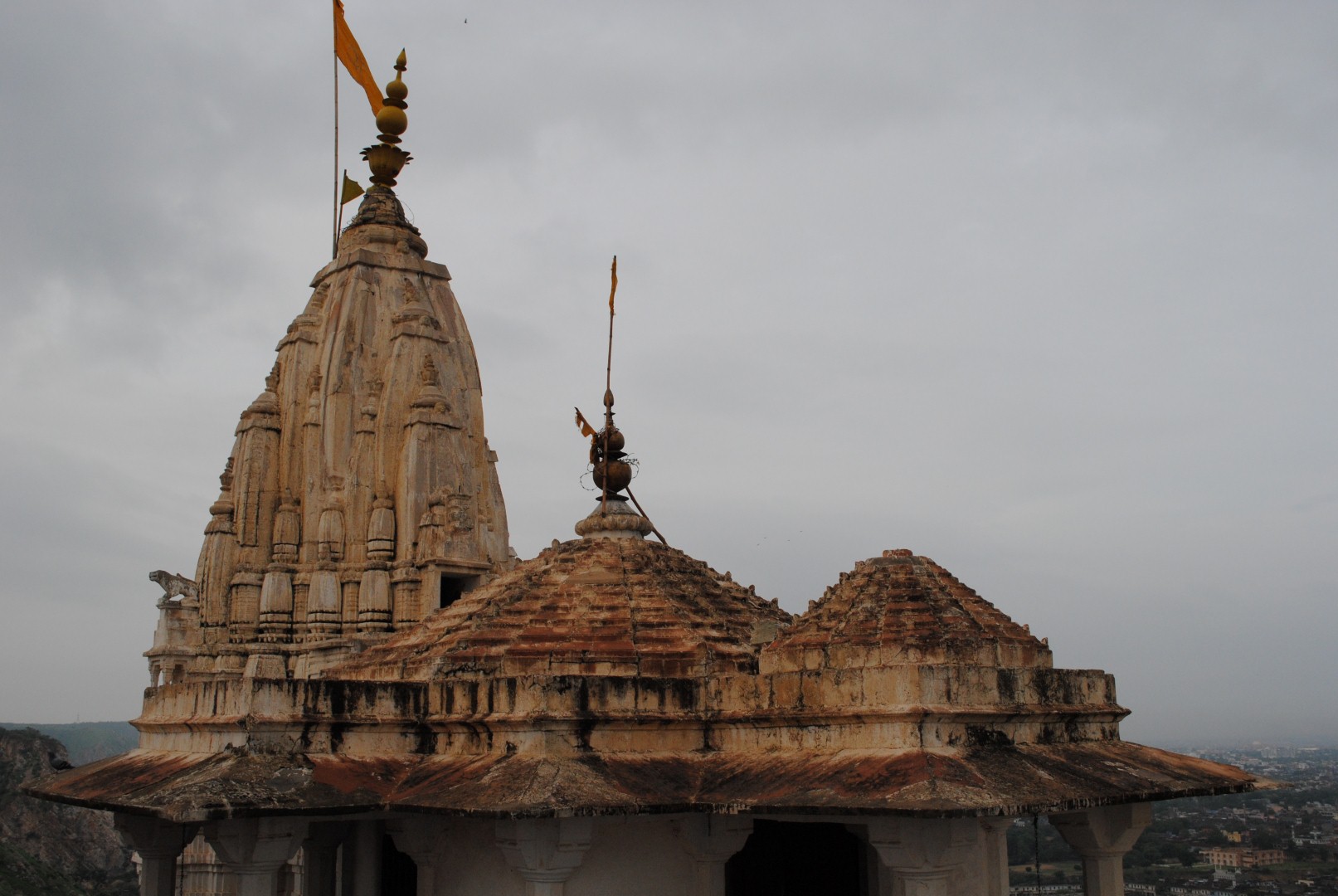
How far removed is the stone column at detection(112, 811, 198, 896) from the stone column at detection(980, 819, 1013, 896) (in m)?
9.09

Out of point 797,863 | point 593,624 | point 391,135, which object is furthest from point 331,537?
point 797,863

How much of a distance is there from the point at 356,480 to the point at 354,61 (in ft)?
38.8

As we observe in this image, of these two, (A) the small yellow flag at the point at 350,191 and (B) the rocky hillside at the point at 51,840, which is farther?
(B) the rocky hillside at the point at 51,840

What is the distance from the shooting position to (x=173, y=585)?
40.8 m

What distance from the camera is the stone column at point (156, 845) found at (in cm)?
1449

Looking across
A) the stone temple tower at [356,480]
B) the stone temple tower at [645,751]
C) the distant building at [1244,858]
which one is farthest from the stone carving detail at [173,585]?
the distant building at [1244,858]

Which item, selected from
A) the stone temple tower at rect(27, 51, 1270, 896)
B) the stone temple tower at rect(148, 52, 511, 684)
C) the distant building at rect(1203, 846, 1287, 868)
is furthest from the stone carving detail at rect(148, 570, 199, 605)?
the distant building at rect(1203, 846, 1287, 868)

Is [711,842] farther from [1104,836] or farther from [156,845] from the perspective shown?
[156,845]

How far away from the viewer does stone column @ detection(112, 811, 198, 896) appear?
14492 millimetres

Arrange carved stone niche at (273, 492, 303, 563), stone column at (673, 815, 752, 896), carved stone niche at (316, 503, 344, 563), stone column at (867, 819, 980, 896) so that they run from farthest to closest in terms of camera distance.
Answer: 1. carved stone niche at (273, 492, 303, 563)
2. carved stone niche at (316, 503, 344, 563)
3. stone column at (673, 815, 752, 896)
4. stone column at (867, 819, 980, 896)

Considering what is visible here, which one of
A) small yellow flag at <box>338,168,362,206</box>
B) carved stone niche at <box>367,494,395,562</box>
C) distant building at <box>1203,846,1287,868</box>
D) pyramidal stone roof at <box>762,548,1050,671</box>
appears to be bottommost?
distant building at <box>1203,846,1287,868</box>

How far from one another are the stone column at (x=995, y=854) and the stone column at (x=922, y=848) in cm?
82

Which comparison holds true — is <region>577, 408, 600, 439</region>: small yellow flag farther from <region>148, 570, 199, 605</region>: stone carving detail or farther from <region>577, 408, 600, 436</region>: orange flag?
<region>148, 570, 199, 605</region>: stone carving detail

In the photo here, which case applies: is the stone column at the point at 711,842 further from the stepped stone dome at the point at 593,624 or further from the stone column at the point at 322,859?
the stone column at the point at 322,859
